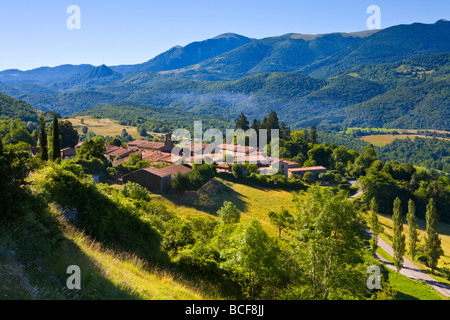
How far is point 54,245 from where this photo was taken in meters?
8.61

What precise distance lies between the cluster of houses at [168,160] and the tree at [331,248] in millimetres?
26992

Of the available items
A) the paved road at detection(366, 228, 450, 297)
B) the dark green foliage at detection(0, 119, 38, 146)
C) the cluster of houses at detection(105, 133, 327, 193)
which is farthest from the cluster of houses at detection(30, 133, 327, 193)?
the paved road at detection(366, 228, 450, 297)

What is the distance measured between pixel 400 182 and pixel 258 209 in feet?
128

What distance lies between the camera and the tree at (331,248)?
Result: 41.9ft

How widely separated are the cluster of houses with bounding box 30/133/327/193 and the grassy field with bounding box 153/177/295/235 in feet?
10.8

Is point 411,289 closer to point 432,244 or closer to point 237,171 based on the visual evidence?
point 432,244

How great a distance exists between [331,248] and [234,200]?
28.7m

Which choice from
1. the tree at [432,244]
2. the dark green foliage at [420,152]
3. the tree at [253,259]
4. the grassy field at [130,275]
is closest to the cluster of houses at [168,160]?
the tree at [432,244]

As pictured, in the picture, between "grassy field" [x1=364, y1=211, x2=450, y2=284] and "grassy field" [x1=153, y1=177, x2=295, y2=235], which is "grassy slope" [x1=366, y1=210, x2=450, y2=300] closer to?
"grassy field" [x1=364, y1=211, x2=450, y2=284]

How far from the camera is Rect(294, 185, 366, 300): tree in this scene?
12.8m

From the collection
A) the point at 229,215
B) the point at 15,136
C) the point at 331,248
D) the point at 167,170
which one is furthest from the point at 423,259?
the point at 15,136

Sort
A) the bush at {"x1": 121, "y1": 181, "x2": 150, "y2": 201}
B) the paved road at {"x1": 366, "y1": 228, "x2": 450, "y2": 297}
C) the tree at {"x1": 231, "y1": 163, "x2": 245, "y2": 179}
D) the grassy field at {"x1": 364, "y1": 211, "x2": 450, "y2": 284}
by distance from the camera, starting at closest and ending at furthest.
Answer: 1. the bush at {"x1": 121, "y1": 181, "x2": 150, "y2": 201}
2. the paved road at {"x1": 366, "y1": 228, "x2": 450, "y2": 297}
3. the grassy field at {"x1": 364, "y1": 211, "x2": 450, "y2": 284}
4. the tree at {"x1": 231, "y1": 163, "x2": 245, "y2": 179}
